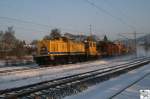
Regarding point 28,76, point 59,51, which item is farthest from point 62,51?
point 28,76

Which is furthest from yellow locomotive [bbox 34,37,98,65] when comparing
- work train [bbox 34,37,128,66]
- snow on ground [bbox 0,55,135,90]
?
snow on ground [bbox 0,55,135,90]

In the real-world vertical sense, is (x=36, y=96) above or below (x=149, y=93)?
below

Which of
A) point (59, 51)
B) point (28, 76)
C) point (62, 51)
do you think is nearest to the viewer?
Answer: point (28, 76)

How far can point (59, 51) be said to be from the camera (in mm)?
33875

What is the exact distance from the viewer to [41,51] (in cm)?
3316

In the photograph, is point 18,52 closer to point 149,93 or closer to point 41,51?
point 41,51

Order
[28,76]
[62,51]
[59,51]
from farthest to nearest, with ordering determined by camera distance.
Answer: [62,51] < [59,51] < [28,76]

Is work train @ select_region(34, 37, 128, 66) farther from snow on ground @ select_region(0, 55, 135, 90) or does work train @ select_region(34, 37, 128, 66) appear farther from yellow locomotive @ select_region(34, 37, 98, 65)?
snow on ground @ select_region(0, 55, 135, 90)

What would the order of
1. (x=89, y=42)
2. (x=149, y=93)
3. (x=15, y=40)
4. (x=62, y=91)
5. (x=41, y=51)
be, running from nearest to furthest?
(x=149, y=93) < (x=62, y=91) < (x=41, y=51) < (x=89, y=42) < (x=15, y=40)

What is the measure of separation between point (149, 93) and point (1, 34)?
320ft

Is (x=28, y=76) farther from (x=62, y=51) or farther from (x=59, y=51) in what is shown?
(x=62, y=51)

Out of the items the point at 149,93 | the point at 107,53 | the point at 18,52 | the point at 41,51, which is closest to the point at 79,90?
the point at 149,93

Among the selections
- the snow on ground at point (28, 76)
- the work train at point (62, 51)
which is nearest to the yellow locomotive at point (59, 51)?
the work train at point (62, 51)

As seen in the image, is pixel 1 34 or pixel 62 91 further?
pixel 1 34
